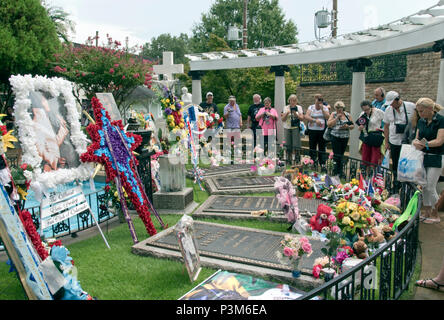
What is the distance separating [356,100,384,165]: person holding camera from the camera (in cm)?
813

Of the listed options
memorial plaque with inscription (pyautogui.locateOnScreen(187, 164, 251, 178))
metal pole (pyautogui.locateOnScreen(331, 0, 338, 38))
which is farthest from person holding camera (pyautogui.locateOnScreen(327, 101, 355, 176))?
metal pole (pyautogui.locateOnScreen(331, 0, 338, 38))

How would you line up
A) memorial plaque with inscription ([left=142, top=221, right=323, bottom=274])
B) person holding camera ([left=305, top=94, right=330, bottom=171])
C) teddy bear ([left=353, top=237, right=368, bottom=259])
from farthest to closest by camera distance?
person holding camera ([left=305, top=94, right=330, bottom=171]) → memorial plaque with inscription ([left=142, top=221, right=323, bottom=274]) → teddy bear ([left=353, top=237, right=368, bottom=259])

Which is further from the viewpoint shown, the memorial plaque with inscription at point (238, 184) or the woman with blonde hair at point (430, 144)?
the memorial plaque with inscription at point (238, 184)

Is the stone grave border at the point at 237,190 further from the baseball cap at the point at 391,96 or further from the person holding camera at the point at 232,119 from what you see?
the person holding camera at the point at 232,119

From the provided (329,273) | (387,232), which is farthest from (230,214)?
(329,273)

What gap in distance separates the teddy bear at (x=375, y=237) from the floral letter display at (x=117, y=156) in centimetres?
328

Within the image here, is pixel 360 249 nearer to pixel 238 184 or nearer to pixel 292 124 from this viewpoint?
pixel 238 184

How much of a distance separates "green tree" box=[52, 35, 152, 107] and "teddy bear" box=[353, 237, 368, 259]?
11828 millimetres

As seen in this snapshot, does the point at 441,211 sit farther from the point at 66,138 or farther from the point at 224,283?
the point at 66,138

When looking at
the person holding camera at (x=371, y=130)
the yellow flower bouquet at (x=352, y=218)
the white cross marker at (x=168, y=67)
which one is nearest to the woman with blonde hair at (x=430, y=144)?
the person holding camera at (x=371, y=130)

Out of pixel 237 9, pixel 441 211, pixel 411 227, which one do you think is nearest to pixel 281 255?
pixel 411 227

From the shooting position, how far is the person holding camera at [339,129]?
8758mm

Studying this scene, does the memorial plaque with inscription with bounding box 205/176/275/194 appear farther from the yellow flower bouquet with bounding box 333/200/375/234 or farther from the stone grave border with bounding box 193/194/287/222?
the yellow flower bouquet with bounding box 333/200/375/234
